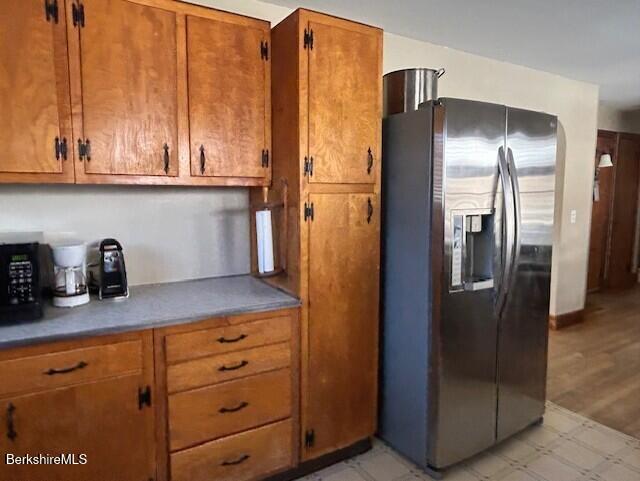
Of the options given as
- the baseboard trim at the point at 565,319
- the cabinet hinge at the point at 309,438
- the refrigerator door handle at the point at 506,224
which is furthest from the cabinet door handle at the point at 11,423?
the baseboard trim at the point at 565,319

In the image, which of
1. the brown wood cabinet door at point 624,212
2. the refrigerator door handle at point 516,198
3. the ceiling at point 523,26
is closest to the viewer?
the refrigerator door handle at point 516,198

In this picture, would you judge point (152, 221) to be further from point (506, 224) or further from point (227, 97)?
point (506, 224)

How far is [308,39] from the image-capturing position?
6.39ft

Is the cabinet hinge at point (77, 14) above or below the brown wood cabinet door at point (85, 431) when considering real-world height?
above

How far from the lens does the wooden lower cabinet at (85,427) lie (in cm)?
148

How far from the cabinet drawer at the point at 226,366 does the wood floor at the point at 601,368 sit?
210 cm

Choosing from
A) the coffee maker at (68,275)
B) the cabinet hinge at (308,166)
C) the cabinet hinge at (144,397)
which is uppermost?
the cabinet hinge at (308,166)

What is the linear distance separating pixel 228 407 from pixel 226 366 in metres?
0.19

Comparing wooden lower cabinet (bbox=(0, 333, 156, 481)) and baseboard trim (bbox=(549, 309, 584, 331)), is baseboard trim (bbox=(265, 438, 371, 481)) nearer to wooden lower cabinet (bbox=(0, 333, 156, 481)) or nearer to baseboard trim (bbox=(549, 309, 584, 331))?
wooden lower cabinet (bbox=(0, 333, 156, 481))

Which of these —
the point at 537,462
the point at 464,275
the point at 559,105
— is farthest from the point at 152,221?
the point at 559,105

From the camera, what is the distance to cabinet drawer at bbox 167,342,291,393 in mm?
1769

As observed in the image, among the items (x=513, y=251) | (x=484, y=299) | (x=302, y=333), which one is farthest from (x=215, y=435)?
(x=513, y=251)

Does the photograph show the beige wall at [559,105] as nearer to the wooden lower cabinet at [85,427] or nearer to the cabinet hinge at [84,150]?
the cabinet hinge at [84,150]

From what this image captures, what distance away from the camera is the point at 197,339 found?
5.87ft
